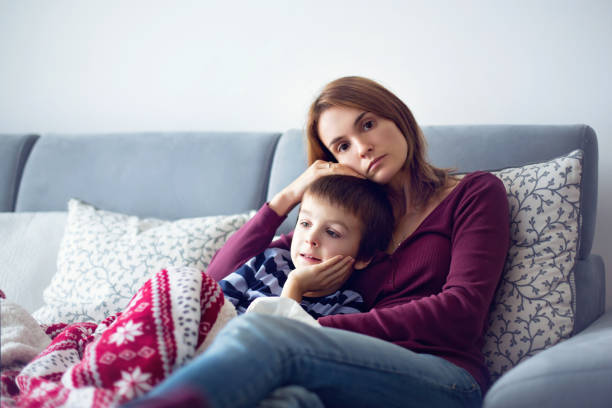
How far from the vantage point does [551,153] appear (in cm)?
139

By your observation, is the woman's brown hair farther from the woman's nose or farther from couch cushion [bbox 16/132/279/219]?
couch cushion [bbox 16/132/279/219]

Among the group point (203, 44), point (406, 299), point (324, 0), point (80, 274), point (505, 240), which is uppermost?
point (324, 0)

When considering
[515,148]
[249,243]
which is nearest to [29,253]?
[249,243]

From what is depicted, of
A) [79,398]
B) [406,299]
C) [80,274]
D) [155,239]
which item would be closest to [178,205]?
[155,239]

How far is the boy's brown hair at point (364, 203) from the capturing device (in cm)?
130

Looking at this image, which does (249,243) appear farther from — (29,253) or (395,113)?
(29,253)

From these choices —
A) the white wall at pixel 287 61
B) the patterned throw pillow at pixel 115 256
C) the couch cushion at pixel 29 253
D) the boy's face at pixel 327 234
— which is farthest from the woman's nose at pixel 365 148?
the couch cushion at pixel 29 253

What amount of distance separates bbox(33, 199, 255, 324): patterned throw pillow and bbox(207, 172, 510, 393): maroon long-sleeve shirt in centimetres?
49

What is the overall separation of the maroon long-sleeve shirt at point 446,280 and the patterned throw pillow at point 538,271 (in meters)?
0.06

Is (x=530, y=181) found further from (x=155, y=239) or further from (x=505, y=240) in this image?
(x=155, y=239)

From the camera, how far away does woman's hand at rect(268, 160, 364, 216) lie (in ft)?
4.67

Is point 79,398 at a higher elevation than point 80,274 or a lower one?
higher

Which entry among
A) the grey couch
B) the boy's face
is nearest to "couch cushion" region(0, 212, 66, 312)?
the grey couch

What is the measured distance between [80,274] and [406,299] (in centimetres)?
96
